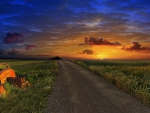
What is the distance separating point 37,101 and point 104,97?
387 centimetres

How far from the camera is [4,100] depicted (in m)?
9.98

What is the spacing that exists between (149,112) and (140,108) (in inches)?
23.6

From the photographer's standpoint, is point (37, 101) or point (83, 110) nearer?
point (83, 110)

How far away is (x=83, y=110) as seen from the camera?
860cm

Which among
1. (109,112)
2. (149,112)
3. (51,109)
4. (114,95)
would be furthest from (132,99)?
(51,109)

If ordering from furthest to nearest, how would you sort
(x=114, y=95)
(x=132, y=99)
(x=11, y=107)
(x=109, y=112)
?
(x=114, y=95) → (x=132, y=99) → (x=11, y=107) → (x=109, y=112)

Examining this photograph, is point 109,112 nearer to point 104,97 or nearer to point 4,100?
point 104,97

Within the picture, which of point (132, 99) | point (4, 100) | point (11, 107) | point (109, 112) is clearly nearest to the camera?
point (109, 112)

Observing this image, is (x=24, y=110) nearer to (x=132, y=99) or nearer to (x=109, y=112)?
(x=109, y=112)

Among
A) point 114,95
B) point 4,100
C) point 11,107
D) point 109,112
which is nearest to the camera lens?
point 109,112

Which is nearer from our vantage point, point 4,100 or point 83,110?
point 83,110

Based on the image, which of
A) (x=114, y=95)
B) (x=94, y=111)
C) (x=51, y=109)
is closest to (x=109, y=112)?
(x=94, y=111)

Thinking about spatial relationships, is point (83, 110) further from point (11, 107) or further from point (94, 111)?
point (11, 107)

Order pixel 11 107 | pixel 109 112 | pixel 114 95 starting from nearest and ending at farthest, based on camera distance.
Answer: pixel 109 112
pixel 11 107
pixel 114 95
